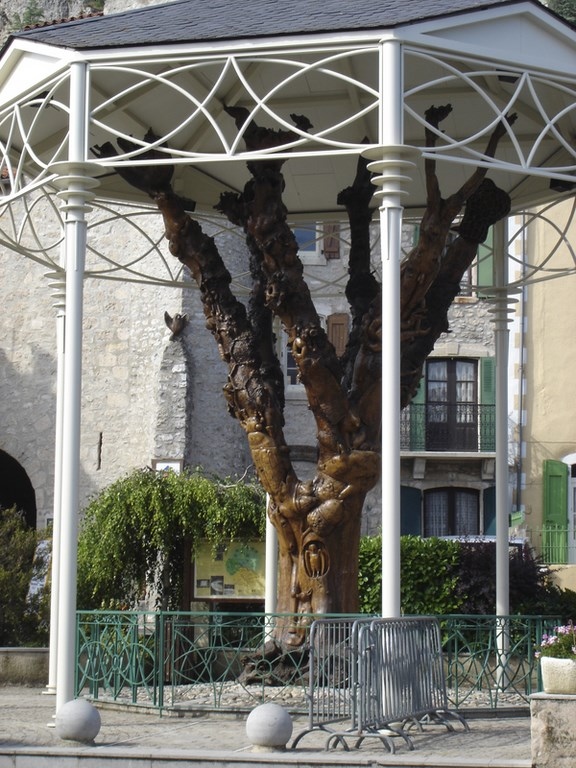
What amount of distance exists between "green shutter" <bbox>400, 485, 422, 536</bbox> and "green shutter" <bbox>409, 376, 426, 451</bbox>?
1120 millimetres

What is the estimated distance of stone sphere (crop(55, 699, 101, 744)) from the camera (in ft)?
35.3

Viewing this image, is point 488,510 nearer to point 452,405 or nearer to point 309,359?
point 452,405

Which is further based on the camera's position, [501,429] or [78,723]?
[501,429]

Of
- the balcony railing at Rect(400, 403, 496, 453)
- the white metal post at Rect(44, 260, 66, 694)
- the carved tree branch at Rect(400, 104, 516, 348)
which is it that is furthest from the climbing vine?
the balcony railing at Rect(400, 403, 496, 453)

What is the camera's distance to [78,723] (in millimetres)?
10750

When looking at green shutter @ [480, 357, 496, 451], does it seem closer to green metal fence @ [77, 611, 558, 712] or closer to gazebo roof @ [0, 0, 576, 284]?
gazebo roof @ [0, 0, 576, 284]

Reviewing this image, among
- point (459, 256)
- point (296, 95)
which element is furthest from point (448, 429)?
point (296, 95)

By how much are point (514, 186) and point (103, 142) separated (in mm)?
5139

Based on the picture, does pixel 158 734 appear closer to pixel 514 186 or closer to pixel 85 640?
pixel 85 640

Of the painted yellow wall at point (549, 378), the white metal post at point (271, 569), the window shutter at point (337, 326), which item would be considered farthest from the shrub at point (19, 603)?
the painted yellow wall at point (549, 378)

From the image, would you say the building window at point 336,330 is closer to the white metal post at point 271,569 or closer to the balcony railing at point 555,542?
the balcony railing at point 555,542

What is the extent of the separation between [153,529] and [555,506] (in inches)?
695

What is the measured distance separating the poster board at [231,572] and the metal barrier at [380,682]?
4.73 m

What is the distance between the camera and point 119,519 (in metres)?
19.8
